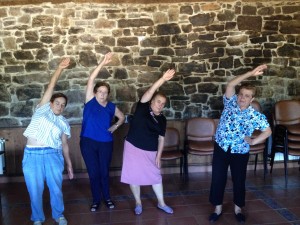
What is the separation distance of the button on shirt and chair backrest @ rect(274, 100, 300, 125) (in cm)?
213

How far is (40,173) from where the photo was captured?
301 centimetres

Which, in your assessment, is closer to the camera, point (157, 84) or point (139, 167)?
point (157, 84)

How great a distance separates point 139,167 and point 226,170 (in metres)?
0.90

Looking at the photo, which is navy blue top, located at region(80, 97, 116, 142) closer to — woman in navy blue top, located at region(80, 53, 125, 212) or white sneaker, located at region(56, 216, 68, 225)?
woman in navy blue top, located at region(80, 53, 125, 212)

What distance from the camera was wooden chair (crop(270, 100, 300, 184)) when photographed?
14.9 ft

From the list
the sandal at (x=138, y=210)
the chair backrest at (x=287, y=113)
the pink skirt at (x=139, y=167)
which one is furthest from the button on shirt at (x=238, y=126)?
the chair backrest at (x=287, y=113)

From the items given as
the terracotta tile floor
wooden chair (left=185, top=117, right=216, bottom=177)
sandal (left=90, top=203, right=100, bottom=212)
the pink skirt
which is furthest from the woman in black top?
wooden chair (left=185, top=117, right=216, bottom=177)

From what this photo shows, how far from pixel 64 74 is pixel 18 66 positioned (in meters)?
0.75

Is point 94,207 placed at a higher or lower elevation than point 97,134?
lower

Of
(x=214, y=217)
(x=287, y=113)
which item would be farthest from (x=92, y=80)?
(x=287, y=113)

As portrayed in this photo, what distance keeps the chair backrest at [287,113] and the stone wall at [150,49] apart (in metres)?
0.49

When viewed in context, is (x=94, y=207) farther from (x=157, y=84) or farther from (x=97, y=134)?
(x=157, y=84)

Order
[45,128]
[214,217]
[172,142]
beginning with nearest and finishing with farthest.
A: [45,128] < [214,217] < [172,142]

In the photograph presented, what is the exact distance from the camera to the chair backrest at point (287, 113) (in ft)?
16.3
